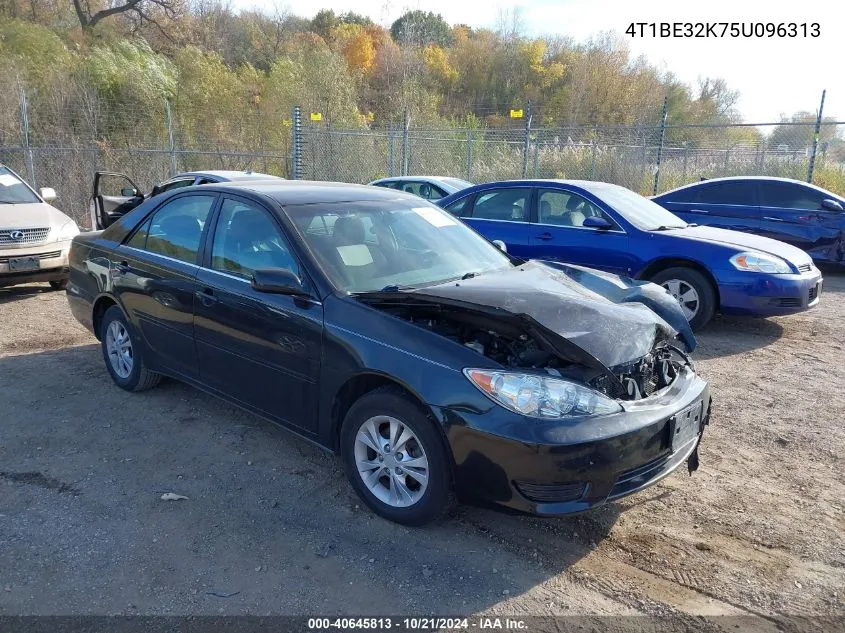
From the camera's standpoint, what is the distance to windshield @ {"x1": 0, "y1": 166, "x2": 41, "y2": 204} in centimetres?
891

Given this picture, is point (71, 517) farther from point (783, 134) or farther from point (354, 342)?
point (783, 134)

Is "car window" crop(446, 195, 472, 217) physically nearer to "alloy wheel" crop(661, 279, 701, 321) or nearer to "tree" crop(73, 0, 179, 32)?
"alloy wheel" crop(661, 279, 701, 321)

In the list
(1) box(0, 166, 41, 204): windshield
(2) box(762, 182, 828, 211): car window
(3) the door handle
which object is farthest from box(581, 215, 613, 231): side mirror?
(1) box(0, 166, 41, 204): windshield

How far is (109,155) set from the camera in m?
17.1

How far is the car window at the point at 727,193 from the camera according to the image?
33.3 ft

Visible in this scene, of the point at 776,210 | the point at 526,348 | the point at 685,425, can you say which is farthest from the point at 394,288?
the point at 776,210

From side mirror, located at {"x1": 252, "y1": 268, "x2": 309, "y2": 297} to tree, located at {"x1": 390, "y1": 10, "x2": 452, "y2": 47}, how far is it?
4467 centimetres

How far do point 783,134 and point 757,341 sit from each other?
20.1 metres

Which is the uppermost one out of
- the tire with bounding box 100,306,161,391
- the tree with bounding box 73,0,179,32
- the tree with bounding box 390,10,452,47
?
the tree with bounding box 390,10,452,47

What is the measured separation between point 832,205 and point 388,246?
8584mm

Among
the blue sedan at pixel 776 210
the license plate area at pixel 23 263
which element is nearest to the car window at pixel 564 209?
the blue sedan at pixel 776 210

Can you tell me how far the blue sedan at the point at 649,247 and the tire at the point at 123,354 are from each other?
443 centimetres

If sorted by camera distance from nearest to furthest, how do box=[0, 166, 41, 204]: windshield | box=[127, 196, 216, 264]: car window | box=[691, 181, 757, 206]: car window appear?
box=[127, 196, 216, 264]: car window, box=[0, 166, 41, 204]: windshield, box=[691, 181, 757, 206]: car window

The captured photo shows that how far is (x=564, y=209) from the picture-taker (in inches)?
300
